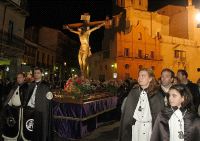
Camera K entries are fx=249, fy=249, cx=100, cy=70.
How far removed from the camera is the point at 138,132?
434 centimetres

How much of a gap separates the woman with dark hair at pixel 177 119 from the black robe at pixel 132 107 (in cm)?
64

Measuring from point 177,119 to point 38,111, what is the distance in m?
3.51

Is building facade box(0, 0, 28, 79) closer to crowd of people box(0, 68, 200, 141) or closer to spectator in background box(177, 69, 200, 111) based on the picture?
crowd of people box(0, 68, 200, 141)

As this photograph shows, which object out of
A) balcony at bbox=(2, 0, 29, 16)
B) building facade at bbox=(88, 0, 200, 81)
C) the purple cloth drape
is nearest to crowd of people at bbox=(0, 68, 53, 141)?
the purple cloth drape

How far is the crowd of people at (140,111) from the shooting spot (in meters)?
3.58

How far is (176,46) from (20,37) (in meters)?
32.0

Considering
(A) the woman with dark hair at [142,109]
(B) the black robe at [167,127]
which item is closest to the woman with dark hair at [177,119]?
(B) the black robe at [167,127]

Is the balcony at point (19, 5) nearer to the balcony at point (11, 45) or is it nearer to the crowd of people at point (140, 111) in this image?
the balcony at point (11, 45)

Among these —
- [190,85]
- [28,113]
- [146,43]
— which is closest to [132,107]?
[28,113]

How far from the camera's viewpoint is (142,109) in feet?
14.3

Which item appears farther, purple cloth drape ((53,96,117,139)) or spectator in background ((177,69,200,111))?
purple cloth drape ((53,96,117,139))

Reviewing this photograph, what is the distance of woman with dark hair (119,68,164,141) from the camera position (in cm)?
431

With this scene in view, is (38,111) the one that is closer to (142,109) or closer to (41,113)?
(41,113)

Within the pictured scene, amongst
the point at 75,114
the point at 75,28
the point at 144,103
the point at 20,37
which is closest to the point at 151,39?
the point at 20,37
